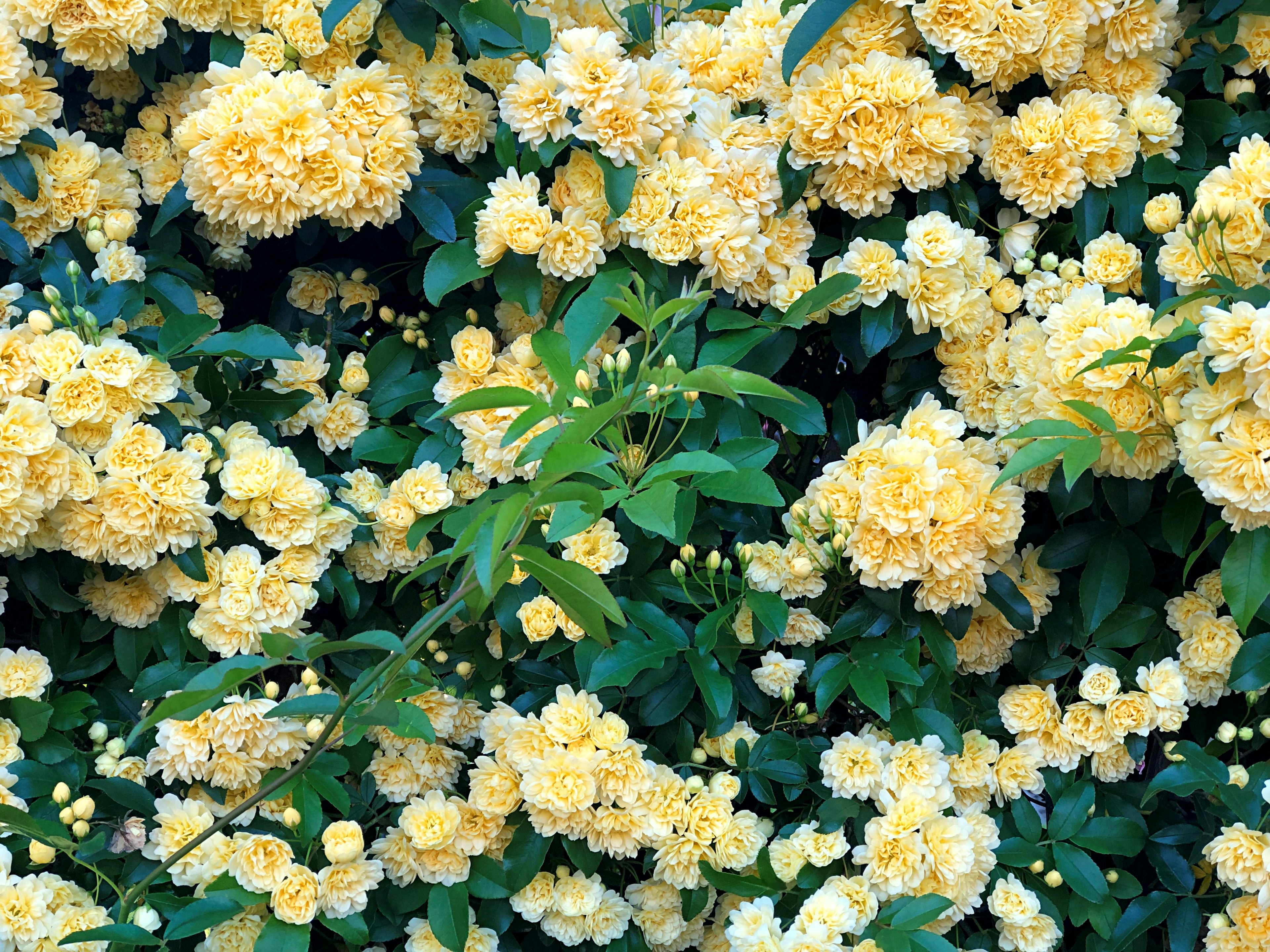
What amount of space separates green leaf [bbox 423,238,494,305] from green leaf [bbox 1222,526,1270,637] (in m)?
1.03

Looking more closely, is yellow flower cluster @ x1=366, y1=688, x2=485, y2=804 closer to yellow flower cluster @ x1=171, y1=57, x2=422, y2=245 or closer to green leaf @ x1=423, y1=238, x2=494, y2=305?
green leaf @ x1=423, y1=238, x2=494, y2=305

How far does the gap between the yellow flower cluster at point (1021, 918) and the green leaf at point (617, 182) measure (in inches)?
40.7

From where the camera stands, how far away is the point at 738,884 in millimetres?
1343

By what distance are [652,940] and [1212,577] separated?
0.92 meters

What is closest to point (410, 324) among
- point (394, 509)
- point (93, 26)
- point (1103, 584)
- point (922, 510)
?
point (394, 509)

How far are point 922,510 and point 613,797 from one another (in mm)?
547

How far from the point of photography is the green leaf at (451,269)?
145 centimetres

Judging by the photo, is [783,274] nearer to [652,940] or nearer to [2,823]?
[652,940]

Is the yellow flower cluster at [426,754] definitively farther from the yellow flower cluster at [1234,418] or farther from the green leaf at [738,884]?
the yellow flower cluster at [1234,418]

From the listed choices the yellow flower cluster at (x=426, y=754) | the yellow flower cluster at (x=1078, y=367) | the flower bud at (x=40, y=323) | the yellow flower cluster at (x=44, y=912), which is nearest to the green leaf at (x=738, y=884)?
the yellow flower cluster at (x=426, y=754)

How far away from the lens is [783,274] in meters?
1.46

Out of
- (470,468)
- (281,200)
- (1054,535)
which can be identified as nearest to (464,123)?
(281,200)

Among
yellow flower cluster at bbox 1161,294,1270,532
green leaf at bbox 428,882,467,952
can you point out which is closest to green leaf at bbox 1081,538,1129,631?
yellow flower cluster at bbox 1161,294,1270,532

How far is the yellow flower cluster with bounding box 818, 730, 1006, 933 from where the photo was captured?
1288mm
